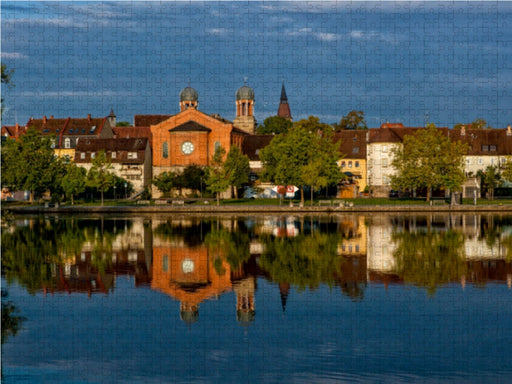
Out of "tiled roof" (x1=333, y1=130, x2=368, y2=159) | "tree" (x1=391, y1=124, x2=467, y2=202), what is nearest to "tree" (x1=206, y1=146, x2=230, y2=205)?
"tiled roof" (x1=333, y1=130, x2=368, y2=159)

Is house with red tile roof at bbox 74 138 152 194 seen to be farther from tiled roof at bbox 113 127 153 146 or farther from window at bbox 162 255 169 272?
window at bbox 162 255 169 272

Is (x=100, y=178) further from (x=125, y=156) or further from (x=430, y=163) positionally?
(x=430, y=163)

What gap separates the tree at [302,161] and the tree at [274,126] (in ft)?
158

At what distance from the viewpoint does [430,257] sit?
126ft

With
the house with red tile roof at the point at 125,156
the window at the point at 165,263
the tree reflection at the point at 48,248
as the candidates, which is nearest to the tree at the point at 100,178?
the house with red tile roof at the point at 125,156

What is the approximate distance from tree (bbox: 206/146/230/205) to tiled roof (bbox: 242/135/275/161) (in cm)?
1096

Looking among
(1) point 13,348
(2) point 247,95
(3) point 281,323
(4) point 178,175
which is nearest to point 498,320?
(3) point 281,323

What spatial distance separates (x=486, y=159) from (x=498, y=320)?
8752cm

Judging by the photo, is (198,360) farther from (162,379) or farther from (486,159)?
(486,159)

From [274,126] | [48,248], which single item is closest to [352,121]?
[274,126]

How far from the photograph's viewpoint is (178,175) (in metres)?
106

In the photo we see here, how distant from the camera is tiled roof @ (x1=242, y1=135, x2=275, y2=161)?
4557 inches

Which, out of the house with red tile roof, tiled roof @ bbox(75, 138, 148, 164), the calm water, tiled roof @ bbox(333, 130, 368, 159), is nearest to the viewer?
the calm water

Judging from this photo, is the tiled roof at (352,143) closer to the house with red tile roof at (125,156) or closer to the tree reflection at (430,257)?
the house with red tile roof at (125,156)
